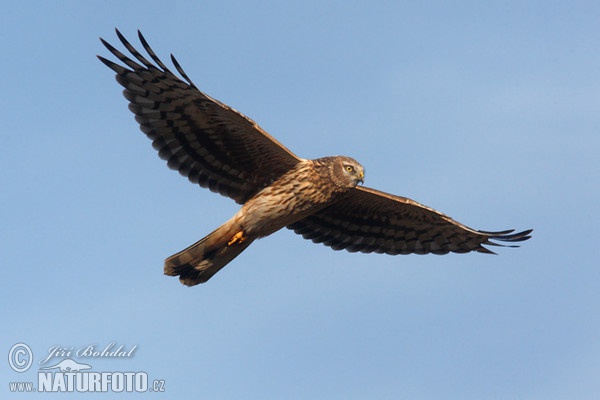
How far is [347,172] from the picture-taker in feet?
48.0

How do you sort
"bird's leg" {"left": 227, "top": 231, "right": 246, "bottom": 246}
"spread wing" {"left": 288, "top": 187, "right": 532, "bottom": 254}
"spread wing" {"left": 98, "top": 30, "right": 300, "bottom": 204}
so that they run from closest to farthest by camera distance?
"spread wing" {"left": 98, "top": 30, "right": 300, "bottom": 204}
"bird's leg" {"left": 227, "top": 231, "right": 246, "bottom": 246}
"spread wing" {"left": 288, "top": 187, "right": 532, "bottom": 254}

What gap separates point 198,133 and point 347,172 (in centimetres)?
197

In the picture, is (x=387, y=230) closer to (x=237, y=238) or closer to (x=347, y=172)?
(x=347, y=172)

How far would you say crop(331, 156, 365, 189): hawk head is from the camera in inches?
576

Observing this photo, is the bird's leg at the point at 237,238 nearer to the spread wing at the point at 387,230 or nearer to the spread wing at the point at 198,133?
the spread wing at the point at 198,133

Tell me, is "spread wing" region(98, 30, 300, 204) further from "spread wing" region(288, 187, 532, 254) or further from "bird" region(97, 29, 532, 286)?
"spread wing" region(288, 187, 532, 254)

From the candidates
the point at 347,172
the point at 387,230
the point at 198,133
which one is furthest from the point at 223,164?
the point at 387,230

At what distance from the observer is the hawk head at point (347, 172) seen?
1463 cm

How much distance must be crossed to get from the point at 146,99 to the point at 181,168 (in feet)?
3.42

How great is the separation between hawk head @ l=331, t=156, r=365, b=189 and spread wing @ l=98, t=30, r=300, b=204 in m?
0.53

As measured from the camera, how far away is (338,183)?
14688 mm

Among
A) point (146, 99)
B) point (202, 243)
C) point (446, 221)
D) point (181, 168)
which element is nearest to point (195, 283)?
point (202, 243)

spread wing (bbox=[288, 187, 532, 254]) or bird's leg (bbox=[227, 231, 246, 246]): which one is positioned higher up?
spread wing (bbox=[288, 187, 532, 254])

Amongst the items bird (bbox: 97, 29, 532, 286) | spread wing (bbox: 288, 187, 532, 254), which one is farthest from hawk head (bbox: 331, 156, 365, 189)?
spread wing (bbox: 288, 187, 532, 254)
